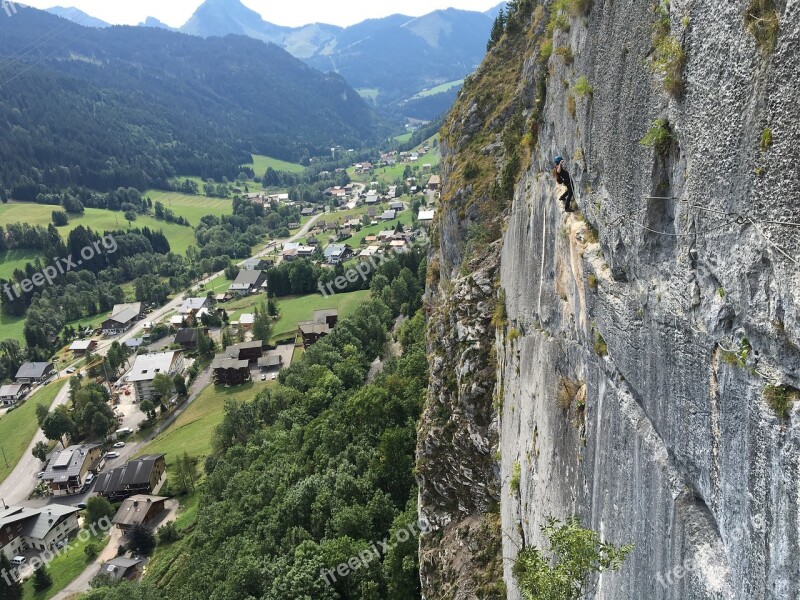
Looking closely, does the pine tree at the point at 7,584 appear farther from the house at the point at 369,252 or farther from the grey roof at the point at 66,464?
the house at the point at 369,252

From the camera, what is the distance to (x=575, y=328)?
13891 mm

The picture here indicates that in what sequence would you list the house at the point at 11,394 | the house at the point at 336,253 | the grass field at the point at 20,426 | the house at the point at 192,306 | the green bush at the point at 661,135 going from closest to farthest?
the green bush at the point at 661,135, the grass field at the point at 20,426, the house at the point at 11,394, the house at the point at 192,306, the house at the point at 336,253

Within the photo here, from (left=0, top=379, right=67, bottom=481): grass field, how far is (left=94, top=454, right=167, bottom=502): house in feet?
66.4

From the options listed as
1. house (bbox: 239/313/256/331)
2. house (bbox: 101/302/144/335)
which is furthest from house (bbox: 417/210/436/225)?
house (bbox: 101/302/144/335)

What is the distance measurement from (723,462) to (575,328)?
6520 millimetres

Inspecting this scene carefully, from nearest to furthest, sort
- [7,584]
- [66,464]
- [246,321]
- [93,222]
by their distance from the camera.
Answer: [7,584] < [66,464] < [246,321] < [93,222]

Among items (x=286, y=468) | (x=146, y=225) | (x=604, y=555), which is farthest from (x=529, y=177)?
(x=146, y=225)

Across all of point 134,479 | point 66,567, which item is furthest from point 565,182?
point 134,479

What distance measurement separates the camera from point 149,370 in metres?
92.7

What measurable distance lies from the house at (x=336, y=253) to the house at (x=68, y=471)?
7800 cm

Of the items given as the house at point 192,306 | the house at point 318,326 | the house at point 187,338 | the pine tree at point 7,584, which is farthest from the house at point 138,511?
the house at point 192,306

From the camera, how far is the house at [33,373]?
105 metres

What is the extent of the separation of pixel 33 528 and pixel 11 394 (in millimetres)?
47305

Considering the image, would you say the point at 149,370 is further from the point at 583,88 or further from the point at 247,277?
the point at 583,88
